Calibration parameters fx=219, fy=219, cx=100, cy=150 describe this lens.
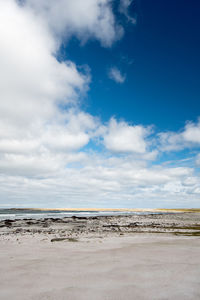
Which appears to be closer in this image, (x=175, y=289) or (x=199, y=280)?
(x=175, y=289)

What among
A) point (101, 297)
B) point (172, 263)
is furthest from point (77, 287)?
point (172, 263)

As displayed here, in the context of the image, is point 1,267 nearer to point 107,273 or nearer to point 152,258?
point 107,273

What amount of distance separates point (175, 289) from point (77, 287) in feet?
8.20

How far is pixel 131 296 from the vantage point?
16.7 ft

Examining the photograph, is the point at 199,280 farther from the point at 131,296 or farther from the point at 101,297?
the point at 101,297

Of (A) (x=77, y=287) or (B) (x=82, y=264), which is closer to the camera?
(A) (x=77, y=287)

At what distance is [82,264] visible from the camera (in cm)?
806

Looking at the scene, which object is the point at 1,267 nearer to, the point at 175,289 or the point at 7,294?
the point at 7,294

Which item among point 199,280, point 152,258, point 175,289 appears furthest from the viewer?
→ point 152,258

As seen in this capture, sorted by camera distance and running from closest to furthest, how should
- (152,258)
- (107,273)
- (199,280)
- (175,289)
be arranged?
(175,289), (199,280), (107,273), (152,258)

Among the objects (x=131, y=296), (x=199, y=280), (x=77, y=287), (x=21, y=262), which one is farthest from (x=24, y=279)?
(x=199, y=280)

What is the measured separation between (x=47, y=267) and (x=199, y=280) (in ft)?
15.9

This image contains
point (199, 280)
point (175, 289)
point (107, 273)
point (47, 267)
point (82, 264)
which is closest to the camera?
point (175, 289)

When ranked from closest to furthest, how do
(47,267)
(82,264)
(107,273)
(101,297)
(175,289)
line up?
(101,297)
(175,289)
(107,273)
(47,267)
(82,264)
